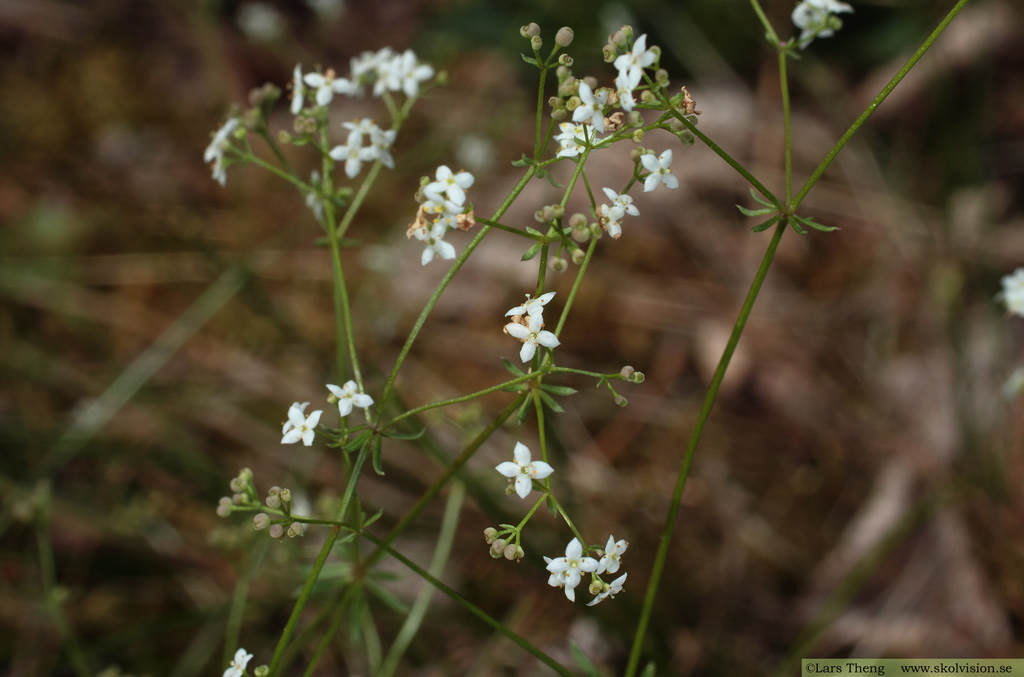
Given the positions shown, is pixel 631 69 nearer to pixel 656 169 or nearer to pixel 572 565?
pixel 656 169

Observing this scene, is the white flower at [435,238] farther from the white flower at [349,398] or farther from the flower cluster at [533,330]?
the white flower at [349,398]

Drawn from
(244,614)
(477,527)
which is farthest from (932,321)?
(244,614)

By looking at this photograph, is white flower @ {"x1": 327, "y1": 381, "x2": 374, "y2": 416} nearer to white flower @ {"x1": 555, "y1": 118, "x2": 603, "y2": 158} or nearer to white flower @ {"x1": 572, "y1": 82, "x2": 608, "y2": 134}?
white flower @ {"x1": 555, "y1": 118, "x2": 603, "y2": 158}

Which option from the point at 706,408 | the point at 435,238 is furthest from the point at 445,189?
the point at 706,408

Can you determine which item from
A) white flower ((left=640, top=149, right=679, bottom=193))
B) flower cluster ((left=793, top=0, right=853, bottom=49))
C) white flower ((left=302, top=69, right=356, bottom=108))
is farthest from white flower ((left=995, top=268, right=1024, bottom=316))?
white flower ((left=302, top=69, right=356, bottom=108))

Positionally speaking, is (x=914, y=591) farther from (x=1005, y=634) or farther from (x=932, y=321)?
Result: (x=932, y=321)

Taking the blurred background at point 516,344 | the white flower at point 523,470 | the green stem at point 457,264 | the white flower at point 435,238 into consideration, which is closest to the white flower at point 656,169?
the green stem at point 457,264
